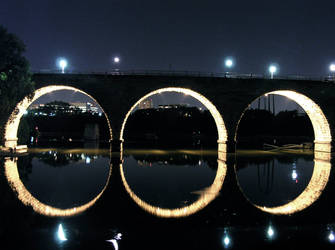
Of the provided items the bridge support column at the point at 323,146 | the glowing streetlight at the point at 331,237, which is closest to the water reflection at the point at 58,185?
the glowing streetlight at the point at 331,237

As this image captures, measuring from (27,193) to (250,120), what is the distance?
67.8 metres

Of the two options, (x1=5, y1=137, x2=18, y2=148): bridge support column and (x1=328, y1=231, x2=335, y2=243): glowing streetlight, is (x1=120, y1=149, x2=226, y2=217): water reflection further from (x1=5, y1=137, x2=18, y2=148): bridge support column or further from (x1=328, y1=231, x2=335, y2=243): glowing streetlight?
(x1=5, y1=137, x2=18, y2=148): bridge support column

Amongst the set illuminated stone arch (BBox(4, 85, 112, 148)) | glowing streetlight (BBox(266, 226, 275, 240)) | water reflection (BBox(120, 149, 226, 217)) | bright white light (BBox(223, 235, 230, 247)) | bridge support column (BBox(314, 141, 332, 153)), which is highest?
illuminated stone arch (BBox(4, 85, 112, 148))

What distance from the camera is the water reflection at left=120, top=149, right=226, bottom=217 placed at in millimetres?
10391

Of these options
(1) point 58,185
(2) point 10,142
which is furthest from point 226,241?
(2) point 10,142

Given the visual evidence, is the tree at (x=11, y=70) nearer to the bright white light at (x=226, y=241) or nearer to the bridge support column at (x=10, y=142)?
the bridge support column at (x=10, y=142)

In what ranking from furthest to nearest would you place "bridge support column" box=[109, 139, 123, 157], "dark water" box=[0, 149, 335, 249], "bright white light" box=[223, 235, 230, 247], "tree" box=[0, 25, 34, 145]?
"bridge support column" box=[109, 139, 123, 157] → "tree" box=[0, 25, 34, 145] → "dark water" box=[0, 149, 335, 249] → "bright white light" box=[223, 235, 230, 247]

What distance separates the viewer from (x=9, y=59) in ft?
81.4

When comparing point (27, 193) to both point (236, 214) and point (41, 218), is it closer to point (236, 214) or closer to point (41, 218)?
point (41, 218)

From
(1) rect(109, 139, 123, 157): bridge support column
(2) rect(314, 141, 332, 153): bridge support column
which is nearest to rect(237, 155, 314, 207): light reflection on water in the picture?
(1) rect(109, 139, 123, 157): bridge support column

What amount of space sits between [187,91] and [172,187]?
19706 millimetres

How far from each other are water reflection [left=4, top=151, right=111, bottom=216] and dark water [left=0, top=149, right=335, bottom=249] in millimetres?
38

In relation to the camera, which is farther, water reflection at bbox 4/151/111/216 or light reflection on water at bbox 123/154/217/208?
light reflection on water at bbox 123/154/217/208

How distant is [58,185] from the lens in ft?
45.7
